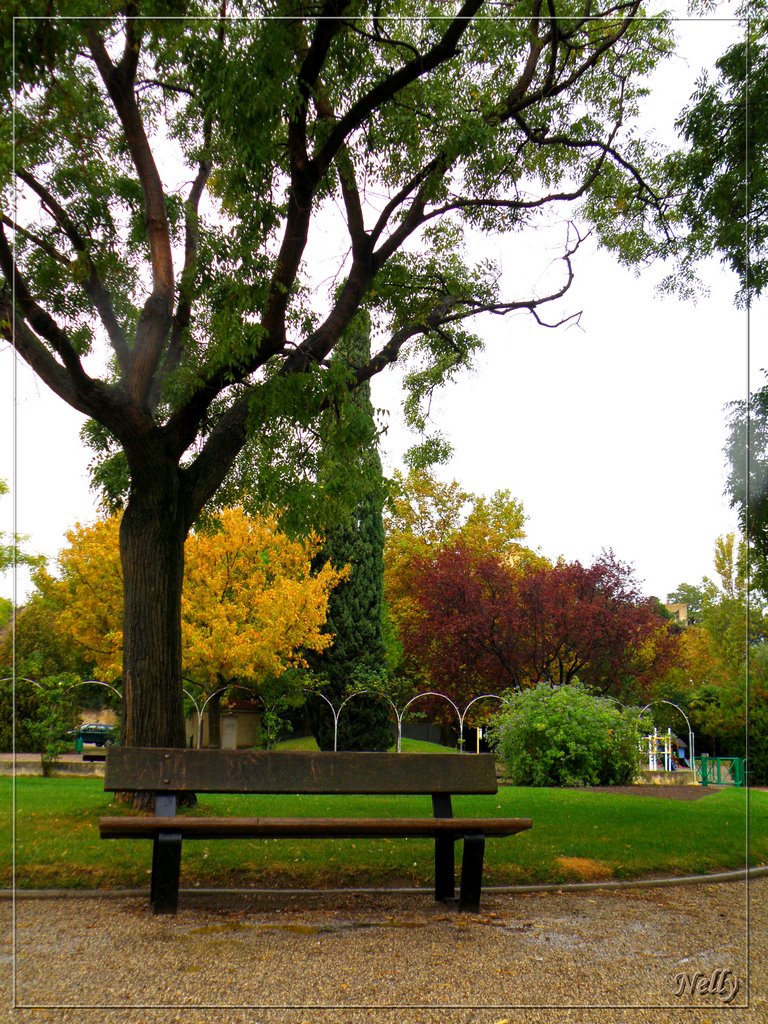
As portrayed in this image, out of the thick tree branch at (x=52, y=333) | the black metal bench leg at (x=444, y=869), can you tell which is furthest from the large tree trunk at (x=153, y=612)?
the black metal bench leg at (x=444, y=869)

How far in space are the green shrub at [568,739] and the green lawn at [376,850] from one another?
3717 mm

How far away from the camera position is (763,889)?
6.94 metres

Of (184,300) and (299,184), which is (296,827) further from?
(184,300)

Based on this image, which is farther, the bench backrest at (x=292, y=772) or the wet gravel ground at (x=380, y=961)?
the bench backrest at (x=292, y=772)

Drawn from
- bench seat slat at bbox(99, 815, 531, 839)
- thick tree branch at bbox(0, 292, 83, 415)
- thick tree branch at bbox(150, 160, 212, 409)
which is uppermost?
thick tree branch at bbox(150, 160, 212, 409)

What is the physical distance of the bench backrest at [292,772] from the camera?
213 inches

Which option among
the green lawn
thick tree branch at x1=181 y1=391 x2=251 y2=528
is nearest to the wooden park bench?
the green lawn

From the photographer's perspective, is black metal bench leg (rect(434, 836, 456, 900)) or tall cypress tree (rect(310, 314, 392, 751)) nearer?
black metal bench leg (rect(434, 836, 456, 900))

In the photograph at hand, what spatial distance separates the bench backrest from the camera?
17.7 feet

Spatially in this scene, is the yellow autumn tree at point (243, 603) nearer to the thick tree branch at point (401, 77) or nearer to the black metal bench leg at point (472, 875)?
the thick tree branch at point (401, 77)

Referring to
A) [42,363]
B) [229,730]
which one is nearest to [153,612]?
[42,363]

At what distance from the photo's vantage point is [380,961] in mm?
4492

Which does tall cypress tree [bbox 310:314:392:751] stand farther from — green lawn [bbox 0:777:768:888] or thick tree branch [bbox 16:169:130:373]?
green lawn [bbox 0:777:768:888]

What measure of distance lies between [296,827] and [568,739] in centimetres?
918
